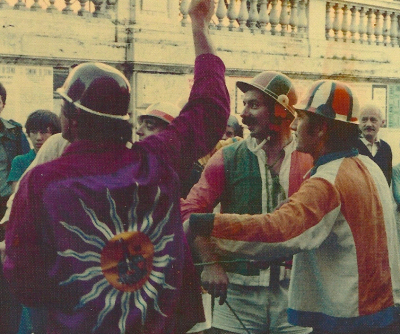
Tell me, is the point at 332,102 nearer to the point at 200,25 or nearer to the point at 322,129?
the point at 322,129

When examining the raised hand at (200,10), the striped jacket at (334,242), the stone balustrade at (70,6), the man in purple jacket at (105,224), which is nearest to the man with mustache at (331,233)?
the striped jacket at (334,242)

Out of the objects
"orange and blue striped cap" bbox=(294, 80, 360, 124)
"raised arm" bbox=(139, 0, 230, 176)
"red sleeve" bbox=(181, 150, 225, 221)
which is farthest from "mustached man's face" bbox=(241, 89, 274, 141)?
"raised arm" bbox=(139, 0, 230, 176)

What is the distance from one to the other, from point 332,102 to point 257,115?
1.09 metres

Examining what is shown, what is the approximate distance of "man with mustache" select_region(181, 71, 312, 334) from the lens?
4.07 meters

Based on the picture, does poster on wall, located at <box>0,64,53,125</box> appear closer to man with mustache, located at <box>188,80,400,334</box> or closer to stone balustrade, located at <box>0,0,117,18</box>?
stone balustrade, located at <box>0,0,117,18</box>

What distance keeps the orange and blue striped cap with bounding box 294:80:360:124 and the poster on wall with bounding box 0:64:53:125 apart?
549 centimetres

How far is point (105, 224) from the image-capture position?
2340 millimetres

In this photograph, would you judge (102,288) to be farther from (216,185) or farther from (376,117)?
(376,117)

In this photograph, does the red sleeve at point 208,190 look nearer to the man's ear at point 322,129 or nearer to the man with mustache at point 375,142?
the man's ear at point 322,129

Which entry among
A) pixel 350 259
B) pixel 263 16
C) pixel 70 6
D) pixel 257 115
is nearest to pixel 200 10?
pixel 350 259

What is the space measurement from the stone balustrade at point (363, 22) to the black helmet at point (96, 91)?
9.72 m

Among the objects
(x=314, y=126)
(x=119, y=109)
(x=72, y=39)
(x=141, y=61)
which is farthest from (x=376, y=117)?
(x=119, y=109)

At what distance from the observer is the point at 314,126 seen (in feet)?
11.0

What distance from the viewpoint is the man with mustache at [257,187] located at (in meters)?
4.07
